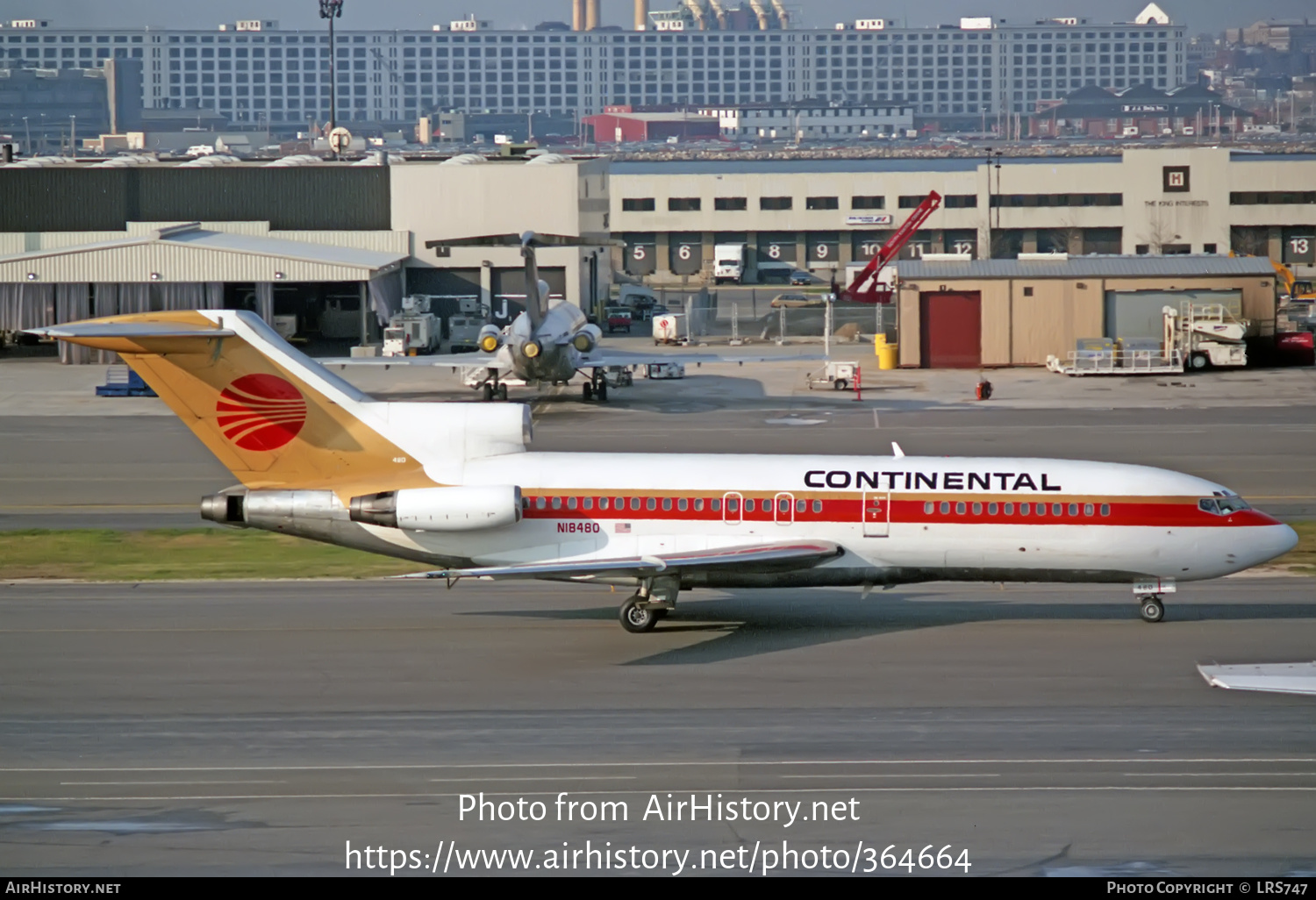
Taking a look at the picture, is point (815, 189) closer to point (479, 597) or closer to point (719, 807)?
point (479, 597)

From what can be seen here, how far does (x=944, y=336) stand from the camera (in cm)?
7306

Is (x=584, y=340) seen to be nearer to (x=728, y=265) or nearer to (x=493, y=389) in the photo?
(x=493, y=389)

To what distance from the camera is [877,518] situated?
27.8 m

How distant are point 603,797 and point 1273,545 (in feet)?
47.5

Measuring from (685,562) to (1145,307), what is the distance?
51.4 meters

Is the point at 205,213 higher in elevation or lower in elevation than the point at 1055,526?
higher

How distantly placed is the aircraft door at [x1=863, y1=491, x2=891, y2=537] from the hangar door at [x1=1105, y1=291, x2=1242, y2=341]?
48.6 metres

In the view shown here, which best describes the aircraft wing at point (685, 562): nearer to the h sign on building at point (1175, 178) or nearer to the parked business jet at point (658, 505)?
the parked business jet at point (658, 505)

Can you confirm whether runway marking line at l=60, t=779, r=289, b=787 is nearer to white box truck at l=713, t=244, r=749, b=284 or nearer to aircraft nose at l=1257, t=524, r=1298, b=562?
aircraft nose at l=1257, t=524, r=1298, b=562

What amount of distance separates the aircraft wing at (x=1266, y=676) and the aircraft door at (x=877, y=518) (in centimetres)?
571

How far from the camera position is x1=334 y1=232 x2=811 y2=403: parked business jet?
5944cm
